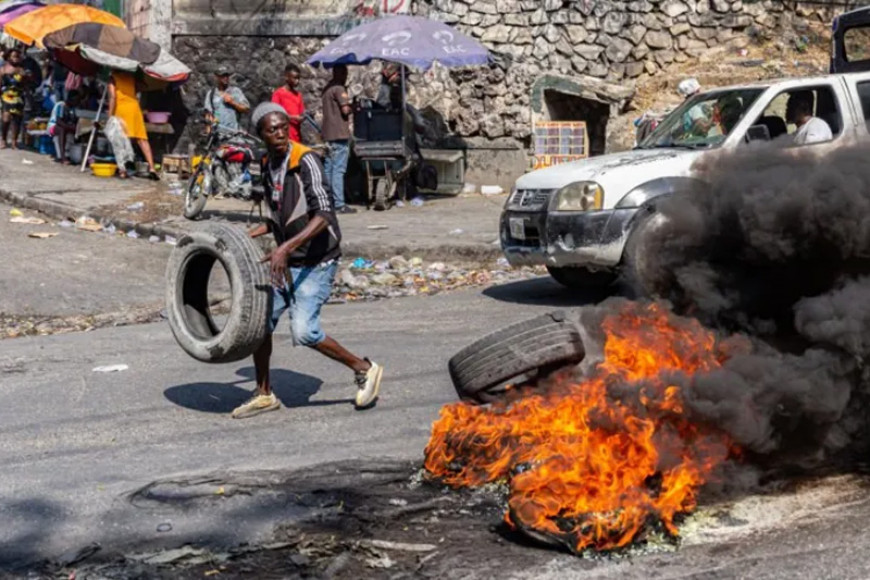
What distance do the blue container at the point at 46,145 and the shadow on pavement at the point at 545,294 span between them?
1329cm

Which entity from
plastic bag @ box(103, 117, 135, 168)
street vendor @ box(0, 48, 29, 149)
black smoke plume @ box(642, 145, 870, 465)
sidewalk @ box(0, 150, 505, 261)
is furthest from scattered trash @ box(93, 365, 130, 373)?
street vendor @ box(0, 48, 29, 149)

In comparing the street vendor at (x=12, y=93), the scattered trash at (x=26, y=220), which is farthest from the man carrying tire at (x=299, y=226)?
the street vendor at (x=12, y=93)

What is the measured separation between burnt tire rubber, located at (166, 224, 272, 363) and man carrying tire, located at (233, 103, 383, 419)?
132 mm

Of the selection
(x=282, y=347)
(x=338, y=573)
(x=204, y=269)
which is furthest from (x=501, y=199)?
(x=338, y=573)

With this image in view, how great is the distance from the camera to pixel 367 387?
735 cm

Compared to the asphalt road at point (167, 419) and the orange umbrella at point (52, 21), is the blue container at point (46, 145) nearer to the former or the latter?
the orange umbrella at point (52, 21)

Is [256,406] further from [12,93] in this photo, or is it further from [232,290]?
[12,93]

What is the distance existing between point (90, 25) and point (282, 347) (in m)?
11.6

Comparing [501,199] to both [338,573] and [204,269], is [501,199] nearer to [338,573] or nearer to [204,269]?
[204,269]

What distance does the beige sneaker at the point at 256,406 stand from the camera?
7.33 metres

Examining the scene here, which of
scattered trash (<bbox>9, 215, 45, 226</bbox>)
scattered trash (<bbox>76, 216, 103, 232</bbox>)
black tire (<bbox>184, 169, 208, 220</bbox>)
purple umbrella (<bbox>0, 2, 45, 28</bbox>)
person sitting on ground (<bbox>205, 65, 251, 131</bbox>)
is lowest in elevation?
scattered trash (<bbox>76, 216, 103, 232</bbox>)

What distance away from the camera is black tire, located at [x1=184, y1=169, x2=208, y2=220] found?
51.0 ft

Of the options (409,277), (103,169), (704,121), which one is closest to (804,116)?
(704,121)

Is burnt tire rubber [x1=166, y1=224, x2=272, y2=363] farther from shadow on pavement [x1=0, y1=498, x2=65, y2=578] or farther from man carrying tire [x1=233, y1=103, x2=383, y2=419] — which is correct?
shadow on pavement [x1=0, y1=498, x2=65, y2=578]
